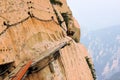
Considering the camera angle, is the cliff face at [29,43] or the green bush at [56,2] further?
the green bush at [56,2]

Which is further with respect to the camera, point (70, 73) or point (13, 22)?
point (70, 73)

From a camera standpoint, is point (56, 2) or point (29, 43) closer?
point (29, 43)

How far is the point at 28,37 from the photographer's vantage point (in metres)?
9.40

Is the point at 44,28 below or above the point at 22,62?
above

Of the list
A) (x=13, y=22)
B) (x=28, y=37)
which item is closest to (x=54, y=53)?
(x=28, y=37)

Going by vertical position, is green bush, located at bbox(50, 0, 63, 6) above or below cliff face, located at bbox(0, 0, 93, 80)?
above

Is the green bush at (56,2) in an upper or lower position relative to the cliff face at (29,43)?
upper

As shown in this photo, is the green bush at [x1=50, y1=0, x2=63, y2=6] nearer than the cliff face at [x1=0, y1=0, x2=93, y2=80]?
No

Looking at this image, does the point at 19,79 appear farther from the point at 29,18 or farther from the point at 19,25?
the point at 29,18

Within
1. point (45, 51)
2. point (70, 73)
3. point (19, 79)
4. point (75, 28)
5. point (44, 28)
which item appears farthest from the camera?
point (75, 28)

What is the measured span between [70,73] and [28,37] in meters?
3.21

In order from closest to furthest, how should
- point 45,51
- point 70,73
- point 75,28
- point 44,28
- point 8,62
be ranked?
point 8,62 → point 45,51 → point 44,28 → point 70,73 → point 75,28

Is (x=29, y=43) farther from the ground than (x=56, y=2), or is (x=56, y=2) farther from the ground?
(x=56, y=2)

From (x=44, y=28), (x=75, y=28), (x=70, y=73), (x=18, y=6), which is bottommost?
(x=70, y=73)
